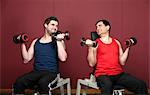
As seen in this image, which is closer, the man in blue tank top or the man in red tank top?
the man in red tank top

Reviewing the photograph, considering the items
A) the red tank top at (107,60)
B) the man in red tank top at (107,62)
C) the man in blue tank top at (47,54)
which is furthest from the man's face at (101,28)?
the man in blue tank top at (47,54)

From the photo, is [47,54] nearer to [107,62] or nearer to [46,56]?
[46,56]

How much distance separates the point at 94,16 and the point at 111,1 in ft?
0.95

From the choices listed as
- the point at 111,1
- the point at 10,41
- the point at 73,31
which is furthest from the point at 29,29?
the point at 111,1

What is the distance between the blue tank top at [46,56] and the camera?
116 inches

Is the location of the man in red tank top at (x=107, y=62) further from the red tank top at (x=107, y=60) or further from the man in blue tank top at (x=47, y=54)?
the man in blue tank top at (x=47, y=54)

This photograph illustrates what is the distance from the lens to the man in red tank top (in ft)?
8.76

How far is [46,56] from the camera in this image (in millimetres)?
2961

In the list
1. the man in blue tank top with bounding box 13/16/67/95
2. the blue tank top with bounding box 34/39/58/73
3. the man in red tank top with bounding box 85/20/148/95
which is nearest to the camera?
the man in red tank top with bounding box 85/20/148/95

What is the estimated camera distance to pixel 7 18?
12.1 feet

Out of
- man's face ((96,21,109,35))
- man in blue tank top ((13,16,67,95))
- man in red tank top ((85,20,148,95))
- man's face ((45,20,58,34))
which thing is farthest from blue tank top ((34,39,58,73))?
man's face ((96,21,109,35))

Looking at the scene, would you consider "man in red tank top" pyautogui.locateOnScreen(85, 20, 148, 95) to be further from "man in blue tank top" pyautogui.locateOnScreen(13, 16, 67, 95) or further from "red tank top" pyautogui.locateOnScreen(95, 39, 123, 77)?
"man in blue tank top" pyautogui.locateOnScreen(13, 16, 67, 95)

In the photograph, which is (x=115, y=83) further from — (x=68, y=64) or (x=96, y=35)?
(x=68, y=64)

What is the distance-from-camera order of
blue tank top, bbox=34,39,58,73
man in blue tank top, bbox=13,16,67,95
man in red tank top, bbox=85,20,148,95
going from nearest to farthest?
man in red tank top, bbox=85,20,148,95 → man in blue tank top, bbox=13,16,67,95 → blue tank top, bbox=34,39,58,73
